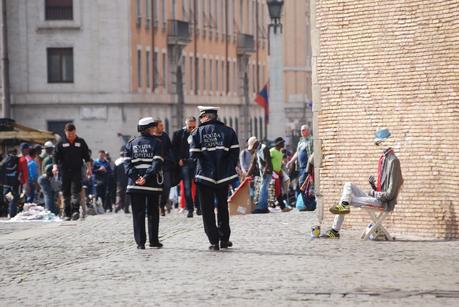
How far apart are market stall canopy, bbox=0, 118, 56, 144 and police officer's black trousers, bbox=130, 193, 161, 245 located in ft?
83.7

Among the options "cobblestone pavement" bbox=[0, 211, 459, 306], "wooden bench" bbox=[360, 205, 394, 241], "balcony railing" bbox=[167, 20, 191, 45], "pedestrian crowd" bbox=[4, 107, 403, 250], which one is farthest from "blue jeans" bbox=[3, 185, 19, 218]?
"balcony railing" bbox=[167, 20, 191, 45]

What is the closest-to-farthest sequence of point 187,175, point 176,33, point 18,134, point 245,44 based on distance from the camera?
1. point 187,175
2. point 18,134
3. point 176,33
4. point 245,44

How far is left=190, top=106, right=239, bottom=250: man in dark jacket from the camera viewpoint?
21.7m

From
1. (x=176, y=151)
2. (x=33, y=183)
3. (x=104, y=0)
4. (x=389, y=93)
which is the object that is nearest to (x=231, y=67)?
(x=104, y=0)

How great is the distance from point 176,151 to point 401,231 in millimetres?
7468

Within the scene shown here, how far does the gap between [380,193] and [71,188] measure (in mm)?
8741

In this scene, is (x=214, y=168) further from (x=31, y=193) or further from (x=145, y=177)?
(x=31, y=193)

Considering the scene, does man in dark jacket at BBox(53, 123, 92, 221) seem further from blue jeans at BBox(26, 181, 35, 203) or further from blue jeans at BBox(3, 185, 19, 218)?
blue jeans at BBox(26, 181, 35, 203)

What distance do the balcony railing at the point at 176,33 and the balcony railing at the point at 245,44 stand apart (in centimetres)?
1513

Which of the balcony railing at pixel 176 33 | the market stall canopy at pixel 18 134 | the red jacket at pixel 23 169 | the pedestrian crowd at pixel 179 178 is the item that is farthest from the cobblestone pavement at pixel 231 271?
the balcony railing at pixel 176 33

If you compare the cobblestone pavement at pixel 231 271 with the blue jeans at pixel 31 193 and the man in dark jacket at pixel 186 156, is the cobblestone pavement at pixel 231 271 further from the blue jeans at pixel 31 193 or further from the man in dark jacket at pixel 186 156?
the blue jeans at pixel 31 193

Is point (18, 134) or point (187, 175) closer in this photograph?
point (187, 175)

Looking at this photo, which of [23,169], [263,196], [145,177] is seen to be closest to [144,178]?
[145,177]

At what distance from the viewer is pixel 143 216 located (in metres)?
22.2
